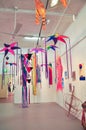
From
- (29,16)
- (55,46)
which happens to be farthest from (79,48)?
(29,16)

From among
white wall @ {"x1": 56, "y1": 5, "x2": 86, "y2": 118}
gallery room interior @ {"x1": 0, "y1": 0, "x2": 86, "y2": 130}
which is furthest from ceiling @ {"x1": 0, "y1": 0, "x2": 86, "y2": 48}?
white wall @ {"x1": 56, "y1": 5, "x2": 86, "y2": 118}

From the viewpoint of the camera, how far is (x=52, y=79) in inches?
453

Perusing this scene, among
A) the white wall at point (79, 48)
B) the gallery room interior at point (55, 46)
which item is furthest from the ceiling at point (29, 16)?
the white wall at point (79, 48)

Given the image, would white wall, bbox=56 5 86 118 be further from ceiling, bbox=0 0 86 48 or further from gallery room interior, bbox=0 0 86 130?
ceiling, bbox=0 0 86 48

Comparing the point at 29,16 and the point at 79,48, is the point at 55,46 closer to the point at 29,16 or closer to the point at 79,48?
the point at 79,48

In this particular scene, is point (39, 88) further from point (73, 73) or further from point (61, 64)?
point (73, 73)

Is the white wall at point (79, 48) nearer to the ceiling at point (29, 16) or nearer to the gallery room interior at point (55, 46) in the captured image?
the gallery room interior at point (55, 46)

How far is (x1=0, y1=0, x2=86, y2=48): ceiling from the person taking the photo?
17.3 ft

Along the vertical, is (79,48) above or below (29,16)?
below

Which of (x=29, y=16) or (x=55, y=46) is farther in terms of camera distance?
A: (x=29, y=16)

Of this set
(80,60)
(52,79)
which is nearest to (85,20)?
(80,60)

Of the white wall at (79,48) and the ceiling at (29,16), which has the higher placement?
the ceiling at (29,16)

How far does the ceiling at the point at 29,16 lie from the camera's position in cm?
529

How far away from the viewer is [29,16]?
6.25 meters
